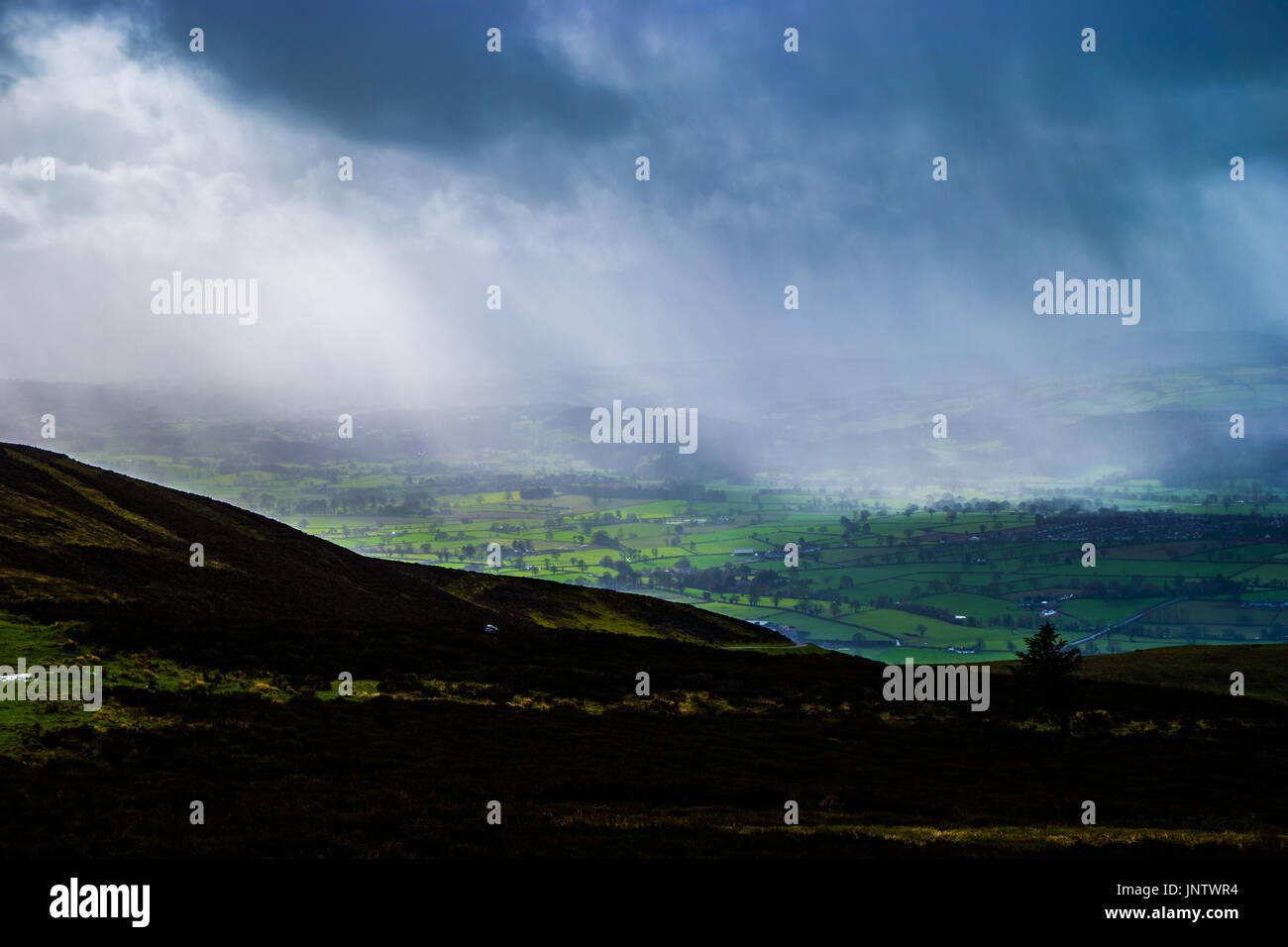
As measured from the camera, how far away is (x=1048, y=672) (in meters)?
37.9

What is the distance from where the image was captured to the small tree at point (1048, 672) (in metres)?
37.4

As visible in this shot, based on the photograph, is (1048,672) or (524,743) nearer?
(524,743)

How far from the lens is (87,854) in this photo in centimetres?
1585

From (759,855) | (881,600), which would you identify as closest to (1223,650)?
(759,855)

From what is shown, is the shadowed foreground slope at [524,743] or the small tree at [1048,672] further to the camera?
the small tree at [1048,672]

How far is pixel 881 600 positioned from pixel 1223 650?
12041 cm

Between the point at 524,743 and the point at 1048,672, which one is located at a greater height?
the point at 1048,672

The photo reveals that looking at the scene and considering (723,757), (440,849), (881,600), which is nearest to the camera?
(440,849)

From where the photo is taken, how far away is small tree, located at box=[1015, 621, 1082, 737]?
3738cm

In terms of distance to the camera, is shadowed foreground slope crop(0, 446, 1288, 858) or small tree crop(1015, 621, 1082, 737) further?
small tree crop(1015, 621, 1082, 737)
